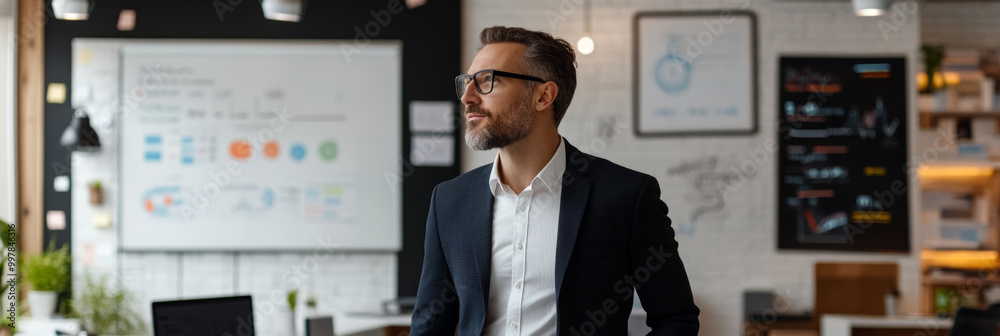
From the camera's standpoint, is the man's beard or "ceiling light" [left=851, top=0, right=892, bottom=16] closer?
the man's beard

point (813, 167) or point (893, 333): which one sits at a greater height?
point (813, 167)

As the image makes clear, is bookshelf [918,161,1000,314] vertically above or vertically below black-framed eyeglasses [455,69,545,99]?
below

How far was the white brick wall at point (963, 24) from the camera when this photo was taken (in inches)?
269

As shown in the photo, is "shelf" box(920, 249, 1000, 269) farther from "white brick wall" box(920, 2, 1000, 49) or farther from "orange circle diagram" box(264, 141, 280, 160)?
"orange circle diagram" box(264, 141, 280, 160)

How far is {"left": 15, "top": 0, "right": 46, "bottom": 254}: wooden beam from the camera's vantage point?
5586 millimetres

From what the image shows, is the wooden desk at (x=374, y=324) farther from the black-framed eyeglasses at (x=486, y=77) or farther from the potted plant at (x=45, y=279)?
the black-framed eyeglasses at (x=486, y=77)

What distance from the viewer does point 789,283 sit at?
224 inches

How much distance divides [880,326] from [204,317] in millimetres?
3280

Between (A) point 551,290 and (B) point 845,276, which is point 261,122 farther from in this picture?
(A) point 551,290

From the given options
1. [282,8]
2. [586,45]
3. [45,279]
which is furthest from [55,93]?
[586,45]

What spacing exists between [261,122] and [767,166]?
10.0 feet

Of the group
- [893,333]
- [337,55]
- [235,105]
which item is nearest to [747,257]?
[893,333]

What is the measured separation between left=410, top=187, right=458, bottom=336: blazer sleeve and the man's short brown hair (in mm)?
364

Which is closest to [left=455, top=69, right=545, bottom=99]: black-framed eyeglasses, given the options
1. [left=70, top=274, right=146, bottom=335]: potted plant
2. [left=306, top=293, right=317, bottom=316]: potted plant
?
[left=306, top=293, right=317, bottom=316]: potted plant
